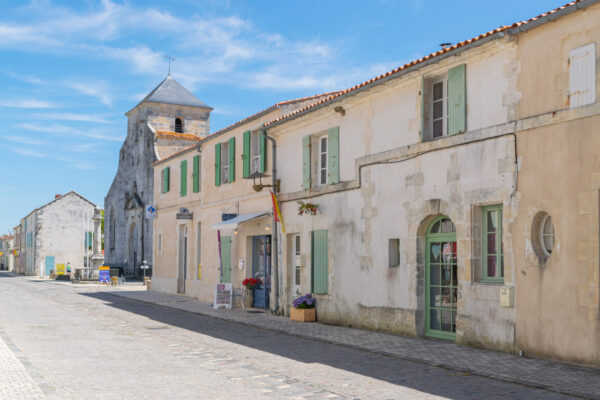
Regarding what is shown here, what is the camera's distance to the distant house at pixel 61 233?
211ft

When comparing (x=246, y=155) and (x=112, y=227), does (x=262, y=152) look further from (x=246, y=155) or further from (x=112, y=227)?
(x=112, y=227)

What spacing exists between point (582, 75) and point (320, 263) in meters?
7.99

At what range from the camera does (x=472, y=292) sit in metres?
11.1

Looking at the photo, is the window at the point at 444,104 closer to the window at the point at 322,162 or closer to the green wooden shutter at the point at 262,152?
the window at the point at 322,162

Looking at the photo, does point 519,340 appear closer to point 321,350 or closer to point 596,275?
point 596,275

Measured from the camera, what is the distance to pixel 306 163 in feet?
54.0

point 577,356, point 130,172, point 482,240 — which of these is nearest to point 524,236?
point 482,240

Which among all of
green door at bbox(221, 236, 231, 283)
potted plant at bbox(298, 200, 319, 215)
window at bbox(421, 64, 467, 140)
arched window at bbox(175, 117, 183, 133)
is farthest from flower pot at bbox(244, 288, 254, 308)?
arched window at bbox(175, 117, 183, 133)

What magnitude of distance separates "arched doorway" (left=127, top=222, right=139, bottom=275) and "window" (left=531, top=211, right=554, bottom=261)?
133ft

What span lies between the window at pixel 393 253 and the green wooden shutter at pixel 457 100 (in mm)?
2647

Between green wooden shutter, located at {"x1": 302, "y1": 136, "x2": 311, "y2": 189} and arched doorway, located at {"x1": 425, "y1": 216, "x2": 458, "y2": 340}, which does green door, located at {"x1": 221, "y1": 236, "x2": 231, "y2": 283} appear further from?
arched doorway, located at {"x1": 425, "y1": 216, "x2": 458, "y2": 340}

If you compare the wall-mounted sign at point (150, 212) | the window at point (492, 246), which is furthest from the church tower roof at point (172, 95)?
the window at point (492, 246)

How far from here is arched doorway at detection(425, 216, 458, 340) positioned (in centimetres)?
1196

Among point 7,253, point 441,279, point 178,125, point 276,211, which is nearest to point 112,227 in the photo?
point 178,125
